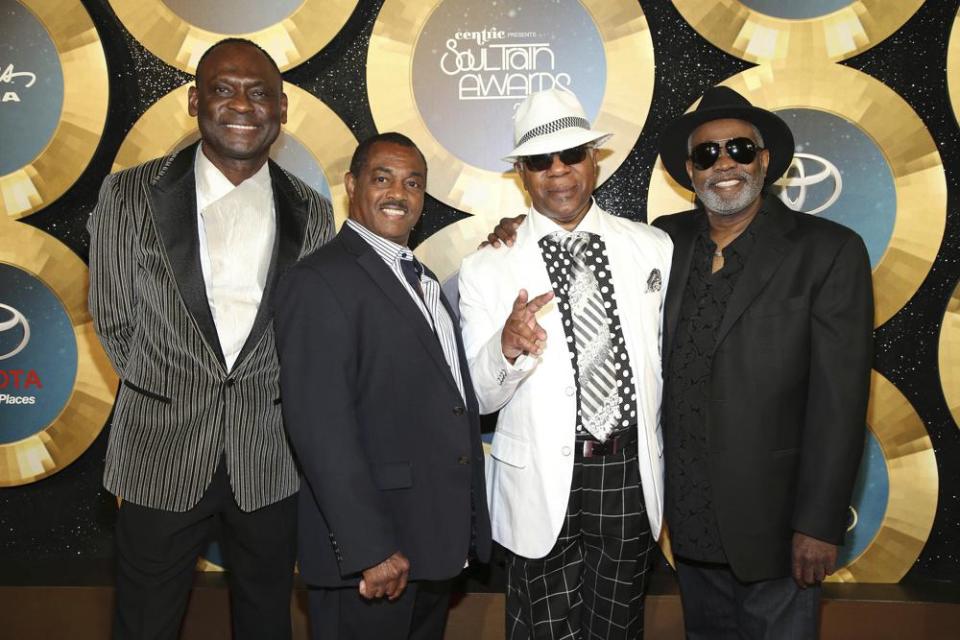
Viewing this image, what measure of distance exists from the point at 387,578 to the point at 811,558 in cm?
112

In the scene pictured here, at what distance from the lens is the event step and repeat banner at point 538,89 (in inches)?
109

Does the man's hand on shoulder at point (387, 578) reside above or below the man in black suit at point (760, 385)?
below

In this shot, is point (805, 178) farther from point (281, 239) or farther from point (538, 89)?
point (281, 239)

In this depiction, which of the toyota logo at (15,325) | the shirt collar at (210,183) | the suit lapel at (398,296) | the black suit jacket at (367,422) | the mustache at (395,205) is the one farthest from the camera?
the toyota logo at (15,325)

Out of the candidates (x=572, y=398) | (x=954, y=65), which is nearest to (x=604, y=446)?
(x=572, y=398)

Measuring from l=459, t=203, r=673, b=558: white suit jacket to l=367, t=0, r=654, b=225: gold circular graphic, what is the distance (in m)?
0.64

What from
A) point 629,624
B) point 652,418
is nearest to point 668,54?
point 652,418

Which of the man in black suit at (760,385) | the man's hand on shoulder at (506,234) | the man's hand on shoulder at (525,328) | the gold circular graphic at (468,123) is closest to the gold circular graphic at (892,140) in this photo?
the gold circular graphic at (468,123)

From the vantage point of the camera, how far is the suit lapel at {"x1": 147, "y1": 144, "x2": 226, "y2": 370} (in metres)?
2.00

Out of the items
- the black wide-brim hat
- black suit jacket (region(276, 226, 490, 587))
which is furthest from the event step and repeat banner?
black suit jacket (region(276, 226, 490, 587))

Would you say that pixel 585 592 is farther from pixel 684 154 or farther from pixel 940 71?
pixel 940 71

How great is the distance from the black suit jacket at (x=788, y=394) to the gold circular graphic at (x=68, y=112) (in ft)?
7.84

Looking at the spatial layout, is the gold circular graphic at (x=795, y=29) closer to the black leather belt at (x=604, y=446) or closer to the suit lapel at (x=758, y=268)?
the suit lapel at (x=758, y=268)

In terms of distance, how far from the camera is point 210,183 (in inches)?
83.0
